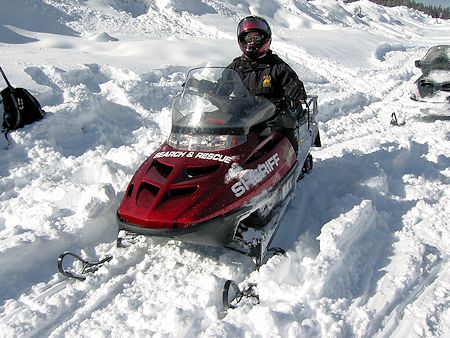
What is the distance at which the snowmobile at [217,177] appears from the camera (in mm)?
3510

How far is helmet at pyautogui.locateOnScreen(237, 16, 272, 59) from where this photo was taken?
533 centimetres

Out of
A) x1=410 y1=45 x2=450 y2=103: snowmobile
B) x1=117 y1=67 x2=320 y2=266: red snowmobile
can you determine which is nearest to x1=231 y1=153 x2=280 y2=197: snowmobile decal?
x1=117 y1=67 x2=320 y2=266: red snowmobile

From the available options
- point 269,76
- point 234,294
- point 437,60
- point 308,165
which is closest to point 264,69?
point 269,76

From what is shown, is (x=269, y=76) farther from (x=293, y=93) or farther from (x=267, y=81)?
(x=293, y=93)

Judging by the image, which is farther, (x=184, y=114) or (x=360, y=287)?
(x=184, y=114)

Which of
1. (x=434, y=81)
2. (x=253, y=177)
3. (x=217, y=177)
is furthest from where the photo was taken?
(x=434, y=81)

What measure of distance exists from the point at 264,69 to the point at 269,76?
122 millimetres

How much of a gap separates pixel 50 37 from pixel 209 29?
713 centimetres

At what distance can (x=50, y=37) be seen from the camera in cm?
1249

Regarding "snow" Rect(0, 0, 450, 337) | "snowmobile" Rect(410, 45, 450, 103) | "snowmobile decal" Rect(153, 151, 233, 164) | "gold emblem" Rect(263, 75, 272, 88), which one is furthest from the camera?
"snowmobile" Rect(410, 45, 450, 103)

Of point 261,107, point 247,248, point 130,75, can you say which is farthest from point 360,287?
point 130,75

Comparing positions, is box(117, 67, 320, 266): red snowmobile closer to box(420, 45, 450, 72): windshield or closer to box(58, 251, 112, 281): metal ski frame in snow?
box(58, 251, 112, 281): metal ski frame in snow

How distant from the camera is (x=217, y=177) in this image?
369 centimetres

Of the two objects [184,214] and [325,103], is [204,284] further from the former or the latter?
[325,103]
